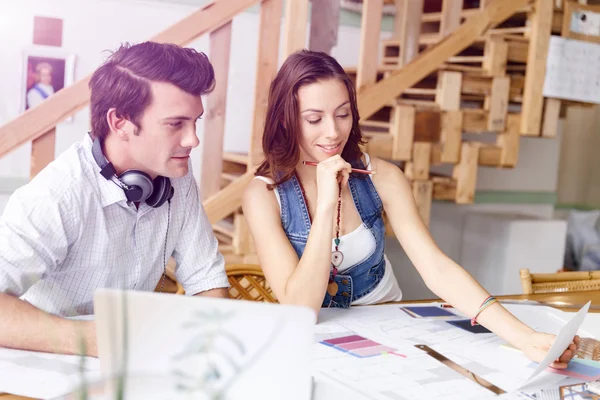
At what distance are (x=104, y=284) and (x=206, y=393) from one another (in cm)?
102

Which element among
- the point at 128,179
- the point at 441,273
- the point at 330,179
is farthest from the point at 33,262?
the point at 441,273

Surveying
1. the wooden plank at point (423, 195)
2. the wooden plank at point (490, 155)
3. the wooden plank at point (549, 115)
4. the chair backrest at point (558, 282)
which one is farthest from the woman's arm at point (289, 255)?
the wooden plank at point (549, 115)

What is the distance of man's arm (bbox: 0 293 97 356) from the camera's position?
47.7 inches

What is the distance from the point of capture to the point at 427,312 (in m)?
1.65

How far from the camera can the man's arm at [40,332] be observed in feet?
3.98

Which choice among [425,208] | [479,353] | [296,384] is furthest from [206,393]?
[425,208]

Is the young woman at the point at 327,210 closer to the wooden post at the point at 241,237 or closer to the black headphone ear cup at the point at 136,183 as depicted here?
the black headphone ear cup at the point at 136,183

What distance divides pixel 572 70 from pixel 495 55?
525 mm

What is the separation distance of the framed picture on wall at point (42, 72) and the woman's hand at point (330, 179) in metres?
1.44

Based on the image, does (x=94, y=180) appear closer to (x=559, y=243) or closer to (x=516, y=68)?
(x=516, y=68)

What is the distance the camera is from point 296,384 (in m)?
0.81

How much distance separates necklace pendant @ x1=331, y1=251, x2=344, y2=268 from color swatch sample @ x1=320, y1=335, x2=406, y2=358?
447mm

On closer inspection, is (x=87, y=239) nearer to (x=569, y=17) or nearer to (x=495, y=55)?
(x=495, y=55)

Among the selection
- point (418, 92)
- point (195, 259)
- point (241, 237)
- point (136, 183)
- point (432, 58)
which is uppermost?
point (432, 58)
